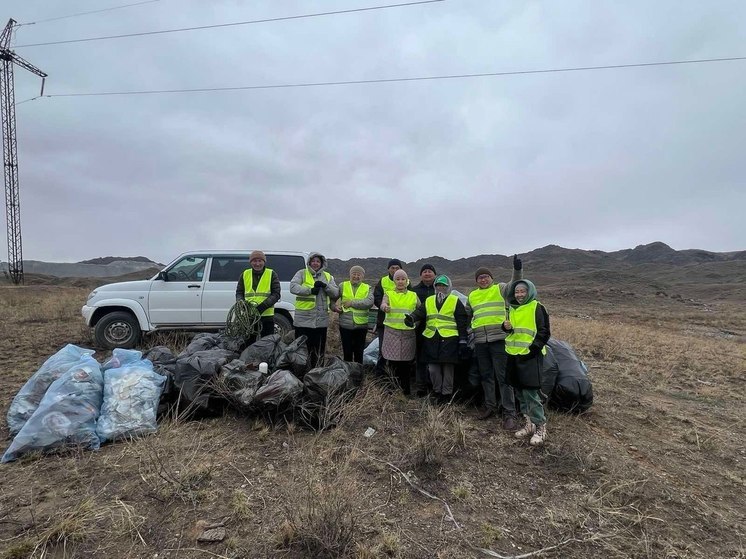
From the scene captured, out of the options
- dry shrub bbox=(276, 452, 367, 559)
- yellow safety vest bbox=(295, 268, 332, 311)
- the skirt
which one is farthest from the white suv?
dry shrub bbox=(276, 452, 367, 559)

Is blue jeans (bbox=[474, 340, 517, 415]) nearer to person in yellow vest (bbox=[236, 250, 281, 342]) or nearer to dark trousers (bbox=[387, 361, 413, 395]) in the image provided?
dark trousers (bbox=[387, 361, 413, 395])

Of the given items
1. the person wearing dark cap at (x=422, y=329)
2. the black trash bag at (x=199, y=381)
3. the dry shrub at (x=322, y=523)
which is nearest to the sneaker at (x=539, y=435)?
the person wearing dark cap at (x=422, y=329)

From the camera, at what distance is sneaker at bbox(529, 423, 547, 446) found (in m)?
3.81

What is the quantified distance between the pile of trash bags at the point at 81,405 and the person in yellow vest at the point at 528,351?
3368 mm

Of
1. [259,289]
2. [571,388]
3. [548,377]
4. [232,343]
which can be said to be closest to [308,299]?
[259,289]

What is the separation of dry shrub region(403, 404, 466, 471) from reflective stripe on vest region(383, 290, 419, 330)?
1.11 meters

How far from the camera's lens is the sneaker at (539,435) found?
381 centimetres

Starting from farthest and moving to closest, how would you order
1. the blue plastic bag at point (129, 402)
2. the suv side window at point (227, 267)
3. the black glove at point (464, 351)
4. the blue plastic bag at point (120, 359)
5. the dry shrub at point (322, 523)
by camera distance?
the suv side window at point (227, 267)
the black glove at point (464, 351)
the blue plastic bag at point (120, 359)
the blue plastic bag at point (129, 402)
the dry shrub at point (322, 523)

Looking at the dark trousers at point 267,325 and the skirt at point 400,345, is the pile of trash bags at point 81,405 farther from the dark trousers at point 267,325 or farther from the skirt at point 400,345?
the skirt at point 400,345

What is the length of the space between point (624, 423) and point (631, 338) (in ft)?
24.7

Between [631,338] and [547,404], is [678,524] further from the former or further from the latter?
[631,338]

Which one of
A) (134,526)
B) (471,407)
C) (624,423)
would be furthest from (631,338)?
(134,526)

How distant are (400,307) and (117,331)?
16.5ft

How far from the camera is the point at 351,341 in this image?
17.8ft
